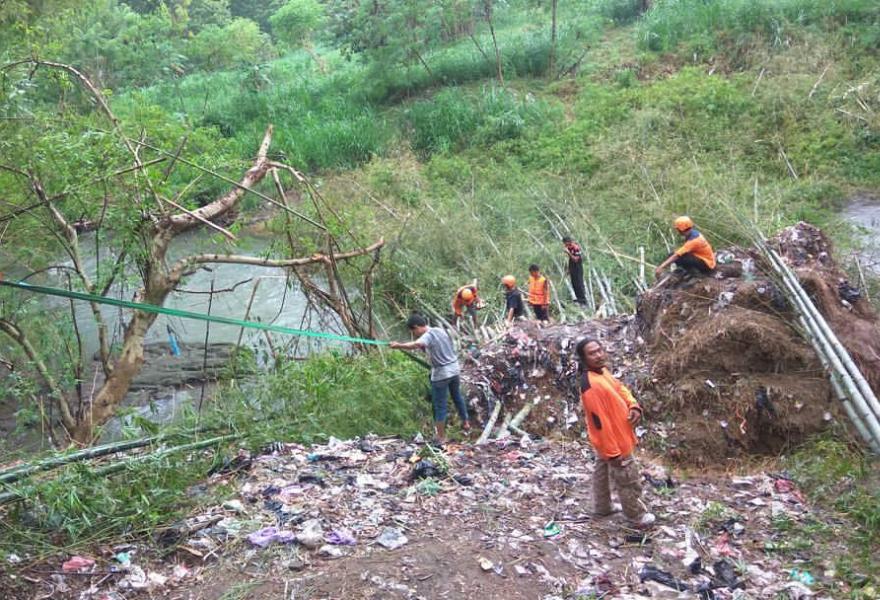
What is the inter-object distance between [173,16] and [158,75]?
25.0 feet

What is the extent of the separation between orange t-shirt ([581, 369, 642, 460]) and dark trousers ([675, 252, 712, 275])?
2.89 metres

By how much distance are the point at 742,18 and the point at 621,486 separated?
16.9 metres

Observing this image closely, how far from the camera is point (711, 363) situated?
6609mm

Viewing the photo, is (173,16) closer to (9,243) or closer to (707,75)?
(707,75)

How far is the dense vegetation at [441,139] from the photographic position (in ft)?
23.5

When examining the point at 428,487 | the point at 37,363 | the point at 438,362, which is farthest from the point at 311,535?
the point at 37,363

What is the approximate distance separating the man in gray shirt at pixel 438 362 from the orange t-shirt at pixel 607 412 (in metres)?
2.12

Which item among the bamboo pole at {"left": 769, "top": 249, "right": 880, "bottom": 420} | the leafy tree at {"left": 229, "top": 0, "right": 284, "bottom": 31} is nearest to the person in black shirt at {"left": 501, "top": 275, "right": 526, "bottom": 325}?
the bamboo pole at {"left": 769, "top": 249, "right": 880, "bottom": 420}

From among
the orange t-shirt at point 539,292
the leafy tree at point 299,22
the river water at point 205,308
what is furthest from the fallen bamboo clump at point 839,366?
the leafy tree at point 299,22

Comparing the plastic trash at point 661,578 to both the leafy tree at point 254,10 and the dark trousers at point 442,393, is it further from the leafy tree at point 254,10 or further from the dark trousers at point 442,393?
the leafy tree at point 254,10

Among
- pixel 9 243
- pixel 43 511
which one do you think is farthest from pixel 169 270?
pixel 43 511

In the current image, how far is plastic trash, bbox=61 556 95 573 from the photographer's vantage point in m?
4.16

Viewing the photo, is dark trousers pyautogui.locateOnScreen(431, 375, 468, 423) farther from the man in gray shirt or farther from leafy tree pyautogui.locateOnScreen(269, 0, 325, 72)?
leafy tree pyautogui.locateOnScreen(269, 0, 325, 72)

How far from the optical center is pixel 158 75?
2495 cm
